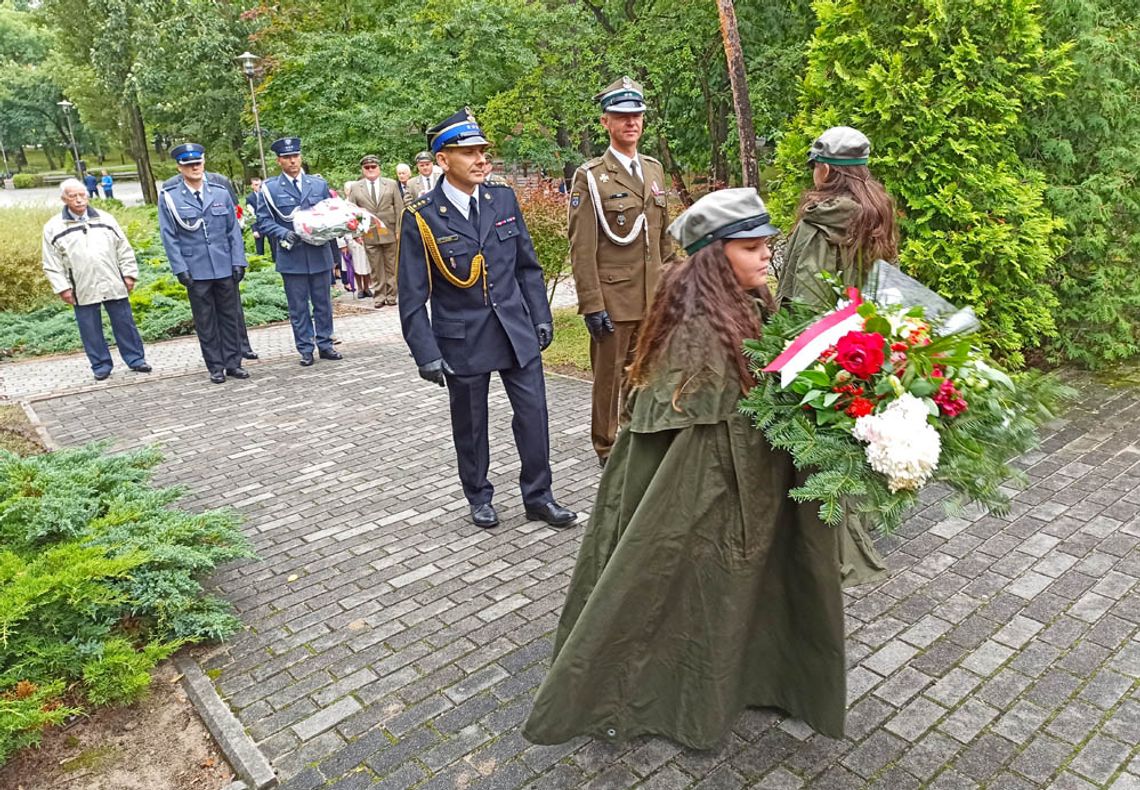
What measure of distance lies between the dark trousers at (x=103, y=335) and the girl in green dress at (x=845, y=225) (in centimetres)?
750

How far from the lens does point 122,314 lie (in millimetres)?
9289

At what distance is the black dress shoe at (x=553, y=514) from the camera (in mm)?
5031

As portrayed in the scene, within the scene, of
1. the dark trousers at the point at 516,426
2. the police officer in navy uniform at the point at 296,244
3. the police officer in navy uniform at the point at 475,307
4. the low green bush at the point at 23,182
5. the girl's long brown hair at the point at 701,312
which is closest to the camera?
the girl's long brown hair at the point at 701,312

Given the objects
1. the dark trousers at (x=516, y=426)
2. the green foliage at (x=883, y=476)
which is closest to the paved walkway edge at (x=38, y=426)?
the dark trousers at (x=516, y=426)

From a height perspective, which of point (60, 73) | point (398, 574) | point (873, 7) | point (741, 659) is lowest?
point (398, 574)

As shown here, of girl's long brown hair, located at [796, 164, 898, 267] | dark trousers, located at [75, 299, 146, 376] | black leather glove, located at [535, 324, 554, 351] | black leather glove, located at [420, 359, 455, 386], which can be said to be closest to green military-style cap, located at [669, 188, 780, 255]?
girl's long brown hair, located at [796, 164, 898, 267]

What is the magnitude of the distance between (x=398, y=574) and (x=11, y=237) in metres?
12.7

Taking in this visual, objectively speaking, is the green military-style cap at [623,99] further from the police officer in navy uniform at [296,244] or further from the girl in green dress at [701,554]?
the police officer in navy uniform at [296,244]

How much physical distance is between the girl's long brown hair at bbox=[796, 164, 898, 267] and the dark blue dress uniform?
6130 millimetres

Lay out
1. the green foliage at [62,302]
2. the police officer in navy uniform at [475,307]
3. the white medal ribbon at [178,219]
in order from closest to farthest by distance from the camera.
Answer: the police officer in navy uniform at [475,307], the white medal ribbon at [178,219], the green foliage at [62,302]

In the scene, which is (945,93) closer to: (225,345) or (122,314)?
(225,345)

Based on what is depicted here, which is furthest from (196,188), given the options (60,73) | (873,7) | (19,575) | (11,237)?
(60,73)

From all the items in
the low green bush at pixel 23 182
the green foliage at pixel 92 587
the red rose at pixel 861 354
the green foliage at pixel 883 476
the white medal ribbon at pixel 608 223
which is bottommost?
the green foliage at pixel 92 587

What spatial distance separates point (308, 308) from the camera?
9.42m
